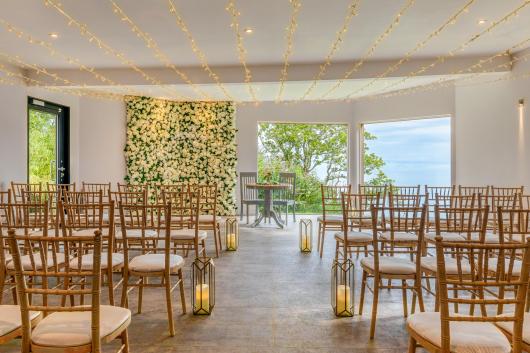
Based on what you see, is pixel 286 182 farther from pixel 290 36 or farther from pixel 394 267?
pixel 394 267

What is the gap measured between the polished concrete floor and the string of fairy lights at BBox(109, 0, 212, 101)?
3.22 meters

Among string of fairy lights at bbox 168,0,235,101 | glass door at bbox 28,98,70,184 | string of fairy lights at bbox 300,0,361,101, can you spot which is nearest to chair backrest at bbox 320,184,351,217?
string of fairy lights at bbox 300,0,361,101

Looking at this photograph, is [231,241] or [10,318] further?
[231,241]

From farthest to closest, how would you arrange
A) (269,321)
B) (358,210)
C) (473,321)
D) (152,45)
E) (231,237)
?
(152,45) < (231,237) < (358,210) < (269,321) < (473,321)

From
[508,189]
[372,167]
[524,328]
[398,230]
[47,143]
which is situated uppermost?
[47,143]

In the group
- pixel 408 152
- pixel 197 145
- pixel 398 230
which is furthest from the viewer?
pixel 197 145

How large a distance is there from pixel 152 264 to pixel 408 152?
25.0ft

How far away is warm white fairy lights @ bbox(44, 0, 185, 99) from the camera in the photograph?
444 cm

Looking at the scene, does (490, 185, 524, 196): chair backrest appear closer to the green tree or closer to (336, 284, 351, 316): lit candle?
(336, 284, 351, 316): lit candle

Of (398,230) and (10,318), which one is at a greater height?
(398,230)

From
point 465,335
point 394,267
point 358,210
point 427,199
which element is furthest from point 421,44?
point 465,335

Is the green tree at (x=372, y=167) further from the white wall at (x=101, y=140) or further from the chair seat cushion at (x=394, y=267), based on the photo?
Answer: the chair seat cushion at (x=394, y=267)

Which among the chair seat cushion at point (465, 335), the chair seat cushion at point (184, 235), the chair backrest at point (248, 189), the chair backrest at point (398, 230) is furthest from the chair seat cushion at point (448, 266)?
the chair backrest at point (248, 189)

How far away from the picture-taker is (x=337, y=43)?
5.68m
